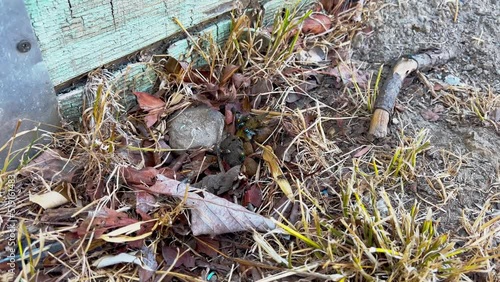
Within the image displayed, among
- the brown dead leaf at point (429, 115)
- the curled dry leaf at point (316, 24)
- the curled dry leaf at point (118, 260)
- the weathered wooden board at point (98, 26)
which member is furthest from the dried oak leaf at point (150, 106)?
the brown dead leaf at point (429, 115)

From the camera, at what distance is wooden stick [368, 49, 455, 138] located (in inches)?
68.3

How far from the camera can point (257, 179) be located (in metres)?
1.63

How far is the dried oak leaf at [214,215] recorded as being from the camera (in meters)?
1.46

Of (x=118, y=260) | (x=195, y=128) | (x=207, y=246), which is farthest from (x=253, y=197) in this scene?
(x=118, y=260)

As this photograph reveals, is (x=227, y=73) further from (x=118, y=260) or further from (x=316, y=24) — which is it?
(x=118, y=260)

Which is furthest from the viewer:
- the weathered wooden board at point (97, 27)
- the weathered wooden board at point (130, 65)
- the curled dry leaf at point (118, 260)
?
the weathered wooden board at point (130, 65)

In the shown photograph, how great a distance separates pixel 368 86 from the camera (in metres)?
1.85

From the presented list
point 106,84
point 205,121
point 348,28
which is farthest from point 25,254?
point 348,28

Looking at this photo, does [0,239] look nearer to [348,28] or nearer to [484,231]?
[484,231]

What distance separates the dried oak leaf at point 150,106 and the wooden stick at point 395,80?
692 mm

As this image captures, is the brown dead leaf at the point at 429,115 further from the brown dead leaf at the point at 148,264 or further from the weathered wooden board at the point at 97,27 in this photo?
the brown dead leaf at the point at 148,264

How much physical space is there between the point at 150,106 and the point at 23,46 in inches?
17.5

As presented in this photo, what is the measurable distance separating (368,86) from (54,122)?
1032 mm

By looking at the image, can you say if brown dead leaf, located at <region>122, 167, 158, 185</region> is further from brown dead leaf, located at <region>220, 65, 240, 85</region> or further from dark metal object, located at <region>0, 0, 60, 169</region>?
brown dead leaf, located at <region>220, 65, 240, 85</region>
